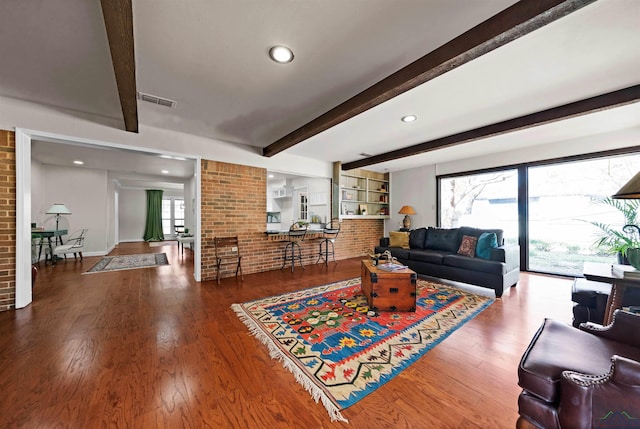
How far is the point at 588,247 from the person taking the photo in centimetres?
419

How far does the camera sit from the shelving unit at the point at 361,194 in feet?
20.1

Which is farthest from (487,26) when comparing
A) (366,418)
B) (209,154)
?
(209,154)

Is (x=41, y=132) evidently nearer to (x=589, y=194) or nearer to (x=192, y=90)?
(x=192, y=90)

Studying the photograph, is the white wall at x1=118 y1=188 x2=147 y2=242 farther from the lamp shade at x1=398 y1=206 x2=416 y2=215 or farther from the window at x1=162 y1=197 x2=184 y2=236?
the lamp shade at x1=398 y1=206 x2=416 y2=215

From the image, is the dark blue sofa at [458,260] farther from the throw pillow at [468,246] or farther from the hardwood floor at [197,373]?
the hardwood floor at [197,373]

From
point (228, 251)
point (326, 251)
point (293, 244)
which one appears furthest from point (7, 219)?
point (326, 251)

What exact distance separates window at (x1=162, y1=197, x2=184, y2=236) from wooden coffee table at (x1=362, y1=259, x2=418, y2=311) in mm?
10035

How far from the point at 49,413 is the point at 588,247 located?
6841 mm

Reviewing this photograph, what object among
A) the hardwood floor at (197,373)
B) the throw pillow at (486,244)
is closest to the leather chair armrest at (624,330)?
the hardwood floor at (197,373)

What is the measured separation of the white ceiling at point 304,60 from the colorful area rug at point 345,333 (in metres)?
2.41

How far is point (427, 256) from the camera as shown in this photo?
412 centimetres

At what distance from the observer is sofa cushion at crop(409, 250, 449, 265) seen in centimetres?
400

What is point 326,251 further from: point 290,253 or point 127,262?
point 127,262

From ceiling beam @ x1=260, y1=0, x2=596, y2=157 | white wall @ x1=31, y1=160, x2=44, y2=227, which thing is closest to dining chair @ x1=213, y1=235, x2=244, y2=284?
ceiling beam @ x1=260, y1=0, x2=596, y2=157
